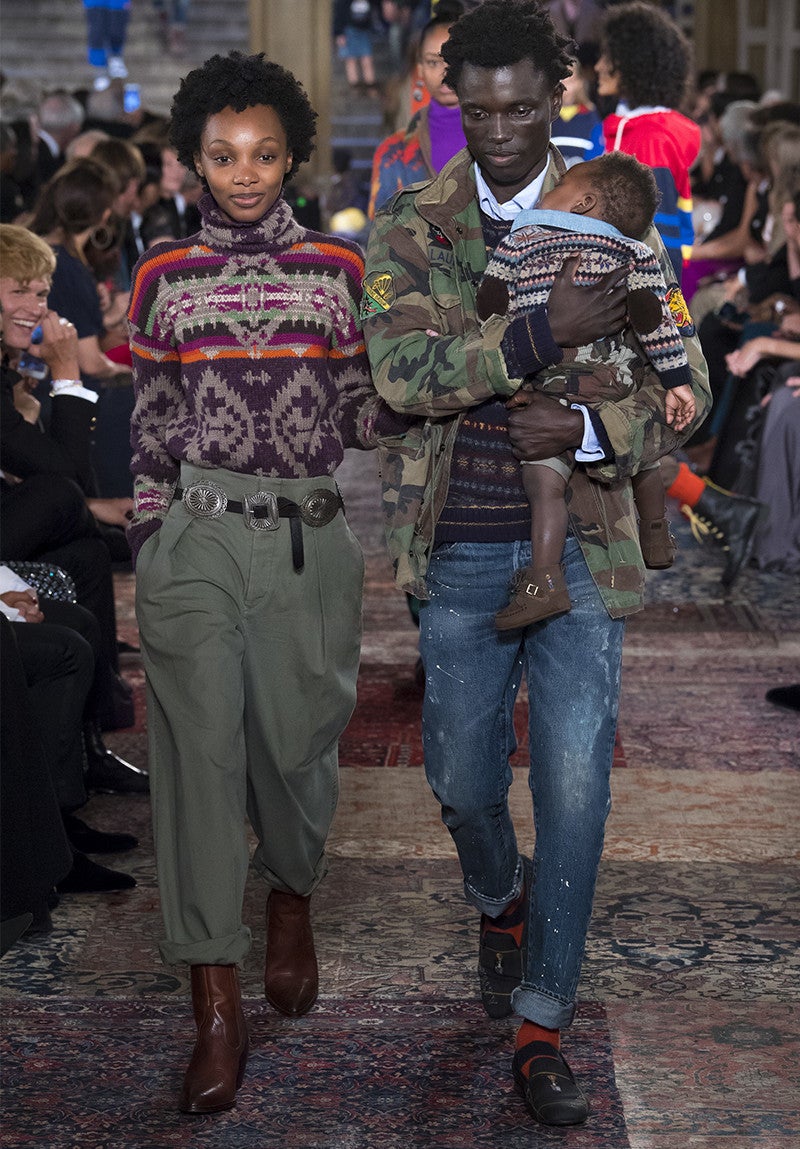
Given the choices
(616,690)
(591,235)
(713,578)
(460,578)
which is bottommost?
(713,578)

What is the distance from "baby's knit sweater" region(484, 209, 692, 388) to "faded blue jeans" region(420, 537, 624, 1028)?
422mm

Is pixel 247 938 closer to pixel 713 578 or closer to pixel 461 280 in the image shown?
pixel 461 280

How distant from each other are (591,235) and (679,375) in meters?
0.30

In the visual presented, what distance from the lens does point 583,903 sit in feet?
10.2

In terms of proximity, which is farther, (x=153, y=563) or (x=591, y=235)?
(x=153, y=563)

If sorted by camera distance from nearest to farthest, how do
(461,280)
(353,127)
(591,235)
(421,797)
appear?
(591,235)
(461,280)
(421,797)
(353,127)

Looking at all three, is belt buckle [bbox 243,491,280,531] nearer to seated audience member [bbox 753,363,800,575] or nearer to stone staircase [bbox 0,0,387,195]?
seated audience member [bbox 753,363,800,575]

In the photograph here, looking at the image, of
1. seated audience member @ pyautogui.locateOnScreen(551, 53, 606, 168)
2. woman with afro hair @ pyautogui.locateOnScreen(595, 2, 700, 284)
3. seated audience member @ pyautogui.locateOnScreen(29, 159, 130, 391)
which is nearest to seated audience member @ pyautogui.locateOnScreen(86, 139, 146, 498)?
seated audience member @ pyautogui.locateOnScreen(29, 159, 130, 391)

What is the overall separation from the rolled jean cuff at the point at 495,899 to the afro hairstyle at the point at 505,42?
59.0 inches

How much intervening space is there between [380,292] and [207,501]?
500mm

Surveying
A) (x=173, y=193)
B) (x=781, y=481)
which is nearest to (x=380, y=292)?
(x=781, y=481)

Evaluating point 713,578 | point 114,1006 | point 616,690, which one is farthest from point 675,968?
point 713,578

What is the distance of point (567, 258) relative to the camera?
9.53 feet

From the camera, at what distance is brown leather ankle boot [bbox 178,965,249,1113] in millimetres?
3105
